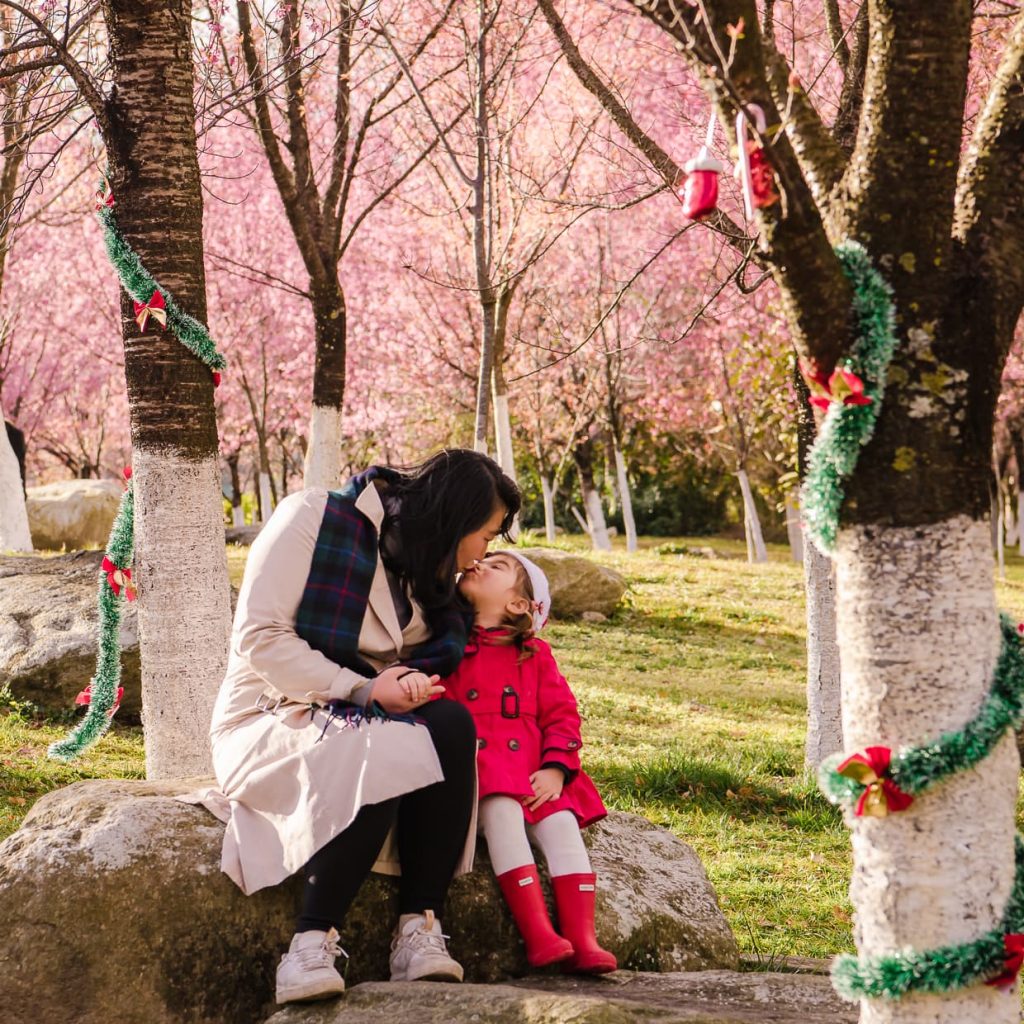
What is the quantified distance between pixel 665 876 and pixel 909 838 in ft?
4.59

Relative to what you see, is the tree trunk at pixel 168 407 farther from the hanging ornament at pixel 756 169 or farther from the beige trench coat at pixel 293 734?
the hanging ornament at pixel 756 169

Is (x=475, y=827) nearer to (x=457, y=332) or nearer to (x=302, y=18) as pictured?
(x=302, y=18)

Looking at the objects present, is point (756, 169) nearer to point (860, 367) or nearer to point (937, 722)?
point (860, 367)

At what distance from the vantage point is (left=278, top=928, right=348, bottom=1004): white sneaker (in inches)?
100

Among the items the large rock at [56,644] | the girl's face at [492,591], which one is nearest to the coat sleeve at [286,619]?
the girl's face at [492,591]

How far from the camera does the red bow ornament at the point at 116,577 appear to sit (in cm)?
522

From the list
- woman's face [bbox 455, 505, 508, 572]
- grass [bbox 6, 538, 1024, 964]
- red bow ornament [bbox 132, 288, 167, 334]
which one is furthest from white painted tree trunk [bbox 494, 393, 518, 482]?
woman's face [bbox 455, 505, 508, 572]

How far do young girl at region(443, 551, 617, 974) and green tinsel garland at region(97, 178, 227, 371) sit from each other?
1.68m

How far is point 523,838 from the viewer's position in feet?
9.88

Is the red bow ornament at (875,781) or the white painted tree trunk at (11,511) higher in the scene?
the white painted tree trunk at (11,511)

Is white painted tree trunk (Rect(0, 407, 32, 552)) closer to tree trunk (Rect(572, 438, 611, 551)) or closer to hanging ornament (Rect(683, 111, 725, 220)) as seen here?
tree trunk (Rect(572, 438, 611, 551))

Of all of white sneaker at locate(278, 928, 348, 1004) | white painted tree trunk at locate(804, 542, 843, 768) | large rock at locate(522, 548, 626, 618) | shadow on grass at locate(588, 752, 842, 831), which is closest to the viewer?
white sneaker at locate(278, 928, 348, 1004)

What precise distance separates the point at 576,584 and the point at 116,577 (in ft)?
20.0

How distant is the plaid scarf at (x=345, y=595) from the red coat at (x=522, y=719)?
0.17 meters
